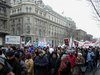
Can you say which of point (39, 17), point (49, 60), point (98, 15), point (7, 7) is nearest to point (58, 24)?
point (39, 17)

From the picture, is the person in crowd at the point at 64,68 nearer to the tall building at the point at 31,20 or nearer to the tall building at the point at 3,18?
the tall building at the point at 3,18

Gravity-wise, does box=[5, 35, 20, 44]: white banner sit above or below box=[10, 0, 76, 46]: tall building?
below

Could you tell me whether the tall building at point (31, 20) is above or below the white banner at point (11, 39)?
above

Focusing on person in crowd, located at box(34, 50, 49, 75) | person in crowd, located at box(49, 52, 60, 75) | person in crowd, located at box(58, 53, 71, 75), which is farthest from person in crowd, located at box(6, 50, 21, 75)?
person in crowd, located at box(49, 52, 60, 75)

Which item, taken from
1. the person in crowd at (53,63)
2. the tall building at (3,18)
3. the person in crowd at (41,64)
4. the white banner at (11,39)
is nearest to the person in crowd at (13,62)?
the person in crowd at (41,64)

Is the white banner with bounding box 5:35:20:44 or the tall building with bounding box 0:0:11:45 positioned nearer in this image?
the white banner with bounding box 5:35:20:44

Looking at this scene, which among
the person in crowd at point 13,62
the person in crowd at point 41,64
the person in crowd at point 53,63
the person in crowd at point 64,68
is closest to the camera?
the person in crowd at point 13,62

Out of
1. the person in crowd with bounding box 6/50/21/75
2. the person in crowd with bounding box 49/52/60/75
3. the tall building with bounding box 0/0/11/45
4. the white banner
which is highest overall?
the tall building with bounding box 0/0/11/45

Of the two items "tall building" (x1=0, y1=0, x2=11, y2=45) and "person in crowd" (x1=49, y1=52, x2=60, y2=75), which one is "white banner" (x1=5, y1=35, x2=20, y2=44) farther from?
"tall building" (x1=0, y1=0, x2=11, y2=45)

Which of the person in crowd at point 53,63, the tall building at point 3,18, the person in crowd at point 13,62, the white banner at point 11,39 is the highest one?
the tall building at point 3,18

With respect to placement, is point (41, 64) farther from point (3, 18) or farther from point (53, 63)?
point (3, 18)

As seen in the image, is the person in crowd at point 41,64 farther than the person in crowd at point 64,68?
Yes

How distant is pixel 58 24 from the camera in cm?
12169

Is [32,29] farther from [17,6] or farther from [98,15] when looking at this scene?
[98,15]
